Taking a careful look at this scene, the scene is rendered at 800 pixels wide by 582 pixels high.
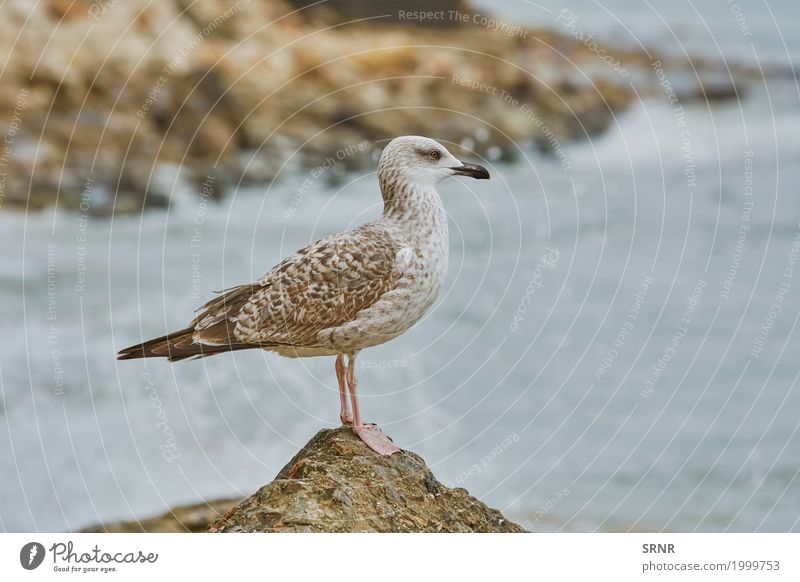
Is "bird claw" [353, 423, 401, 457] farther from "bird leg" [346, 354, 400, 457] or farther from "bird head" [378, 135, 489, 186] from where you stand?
"bird head" [378, 135, 489, 186]

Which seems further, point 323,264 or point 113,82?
point 113,82

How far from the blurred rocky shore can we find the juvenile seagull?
3.03 metres

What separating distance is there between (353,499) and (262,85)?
5062 millimetres

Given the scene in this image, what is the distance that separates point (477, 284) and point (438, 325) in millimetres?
472

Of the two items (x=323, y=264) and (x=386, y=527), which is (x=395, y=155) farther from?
(x=386, y=527)

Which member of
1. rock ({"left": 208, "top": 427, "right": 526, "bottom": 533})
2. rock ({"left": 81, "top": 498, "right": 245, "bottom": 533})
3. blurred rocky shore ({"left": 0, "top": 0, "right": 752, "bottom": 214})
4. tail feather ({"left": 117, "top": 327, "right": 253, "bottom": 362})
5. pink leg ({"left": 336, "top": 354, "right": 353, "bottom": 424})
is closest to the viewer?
rock ({"left": 208, "top": 427, "right": 526, "bottom": 533})

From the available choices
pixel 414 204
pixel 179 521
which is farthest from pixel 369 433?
pixel 179 521

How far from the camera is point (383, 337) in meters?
5.72

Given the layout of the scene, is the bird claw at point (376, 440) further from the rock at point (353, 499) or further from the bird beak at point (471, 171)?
the bird beak at point (471, 171)

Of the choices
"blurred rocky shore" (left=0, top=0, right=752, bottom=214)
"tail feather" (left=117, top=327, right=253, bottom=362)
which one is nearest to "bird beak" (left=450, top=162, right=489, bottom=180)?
"tail feather" (left=117, top=327, right=253, bottom=362)

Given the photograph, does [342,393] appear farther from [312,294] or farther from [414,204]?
[414,204]

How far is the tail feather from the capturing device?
18.9 feet

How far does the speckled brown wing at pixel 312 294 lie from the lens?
5652 millimetres

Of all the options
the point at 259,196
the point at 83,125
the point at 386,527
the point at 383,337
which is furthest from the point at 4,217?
the point at 386,527
